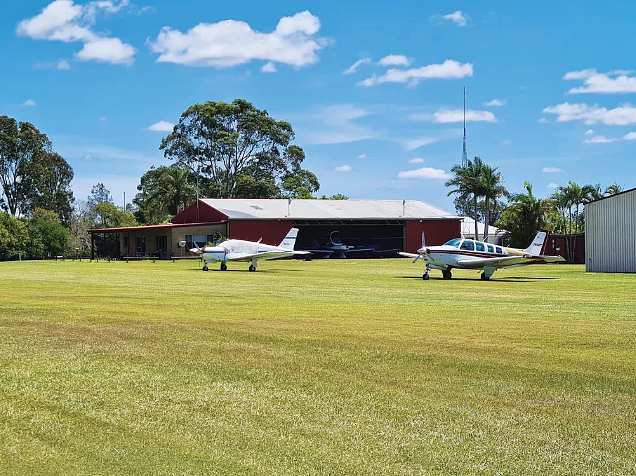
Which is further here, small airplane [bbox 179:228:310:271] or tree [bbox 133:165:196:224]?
tree [bbox 133:165:196:224]

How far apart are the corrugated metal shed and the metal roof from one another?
99.7ft

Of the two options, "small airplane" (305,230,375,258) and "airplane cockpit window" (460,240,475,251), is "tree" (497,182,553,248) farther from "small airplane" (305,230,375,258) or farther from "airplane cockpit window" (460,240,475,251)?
"airplane cockpit window" (460,240,475,251)

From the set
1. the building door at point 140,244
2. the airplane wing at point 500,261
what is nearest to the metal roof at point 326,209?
the building door at point 140,244

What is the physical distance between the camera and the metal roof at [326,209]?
71.9m

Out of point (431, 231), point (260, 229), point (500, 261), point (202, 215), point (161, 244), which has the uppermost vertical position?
point (202, 215)

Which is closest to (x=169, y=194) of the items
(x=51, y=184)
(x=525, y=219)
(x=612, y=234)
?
(x=51, y=184)

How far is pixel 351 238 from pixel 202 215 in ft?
54.3

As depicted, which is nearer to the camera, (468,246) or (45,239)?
(468,246)

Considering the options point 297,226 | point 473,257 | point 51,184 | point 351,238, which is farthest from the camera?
point 51,184

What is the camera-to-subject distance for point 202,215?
7319 centimetres

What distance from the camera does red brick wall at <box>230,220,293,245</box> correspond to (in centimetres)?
6888

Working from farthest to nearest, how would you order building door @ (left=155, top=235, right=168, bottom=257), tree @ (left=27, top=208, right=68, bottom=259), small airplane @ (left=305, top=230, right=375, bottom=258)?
1. tree @ (left=27, top=208, right=68, bottom=259)
2. small airplane @ (left=305, top=230, right=375, bottom=258)
3. building door @ (left=155, top=235, right=168, bottom=257)

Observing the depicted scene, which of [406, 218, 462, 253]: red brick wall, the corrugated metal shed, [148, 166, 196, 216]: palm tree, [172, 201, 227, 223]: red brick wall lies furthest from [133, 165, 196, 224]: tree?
the corrugated metal shed

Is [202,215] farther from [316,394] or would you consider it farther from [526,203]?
[316,394]
